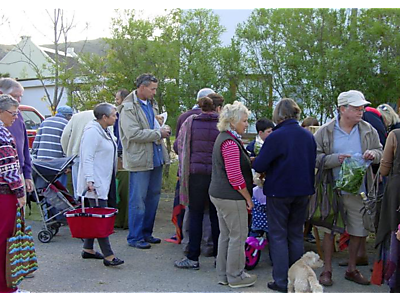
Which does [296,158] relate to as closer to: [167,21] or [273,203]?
[273,203]

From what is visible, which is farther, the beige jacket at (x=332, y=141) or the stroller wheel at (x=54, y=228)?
the stroller wheel at (x=54, y=228)

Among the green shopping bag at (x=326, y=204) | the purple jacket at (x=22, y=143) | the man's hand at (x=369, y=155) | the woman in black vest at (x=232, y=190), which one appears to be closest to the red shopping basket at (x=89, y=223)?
the purple jacket at (x=22, y=143)

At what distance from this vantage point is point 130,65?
991 cm

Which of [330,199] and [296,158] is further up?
[296,158]

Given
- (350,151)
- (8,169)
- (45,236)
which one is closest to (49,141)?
(45,236)

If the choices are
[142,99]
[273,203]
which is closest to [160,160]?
[142,99]

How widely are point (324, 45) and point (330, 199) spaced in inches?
192

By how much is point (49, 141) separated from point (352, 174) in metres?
5.02

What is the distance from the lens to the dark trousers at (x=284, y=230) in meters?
4.86

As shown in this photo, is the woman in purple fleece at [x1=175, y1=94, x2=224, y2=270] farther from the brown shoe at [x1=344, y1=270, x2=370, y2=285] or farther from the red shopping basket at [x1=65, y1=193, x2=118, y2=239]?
the brown shoe at [x1=344, y1=270, x2=370, y2=285]

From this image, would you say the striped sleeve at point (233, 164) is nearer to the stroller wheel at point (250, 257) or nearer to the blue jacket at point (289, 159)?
the blue jacket at point (289, 159)

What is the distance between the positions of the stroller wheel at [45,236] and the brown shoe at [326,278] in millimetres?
3843

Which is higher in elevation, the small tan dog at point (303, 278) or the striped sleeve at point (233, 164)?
the striped sleeve at point (233, 164)

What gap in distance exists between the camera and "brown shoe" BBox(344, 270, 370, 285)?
5.13m
